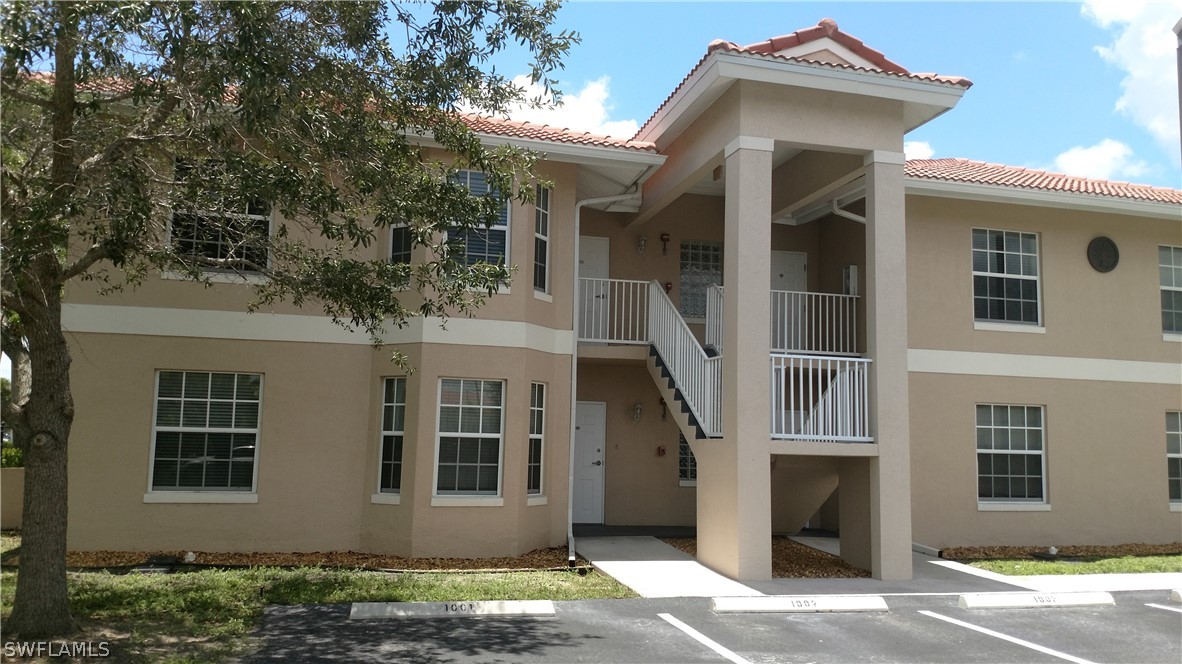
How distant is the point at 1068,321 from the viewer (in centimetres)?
1500

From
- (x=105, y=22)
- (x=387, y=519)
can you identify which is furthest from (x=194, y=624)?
(x=105, y=22)

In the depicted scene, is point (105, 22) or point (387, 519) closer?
point (105, 22)

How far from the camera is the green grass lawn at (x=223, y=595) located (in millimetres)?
7387

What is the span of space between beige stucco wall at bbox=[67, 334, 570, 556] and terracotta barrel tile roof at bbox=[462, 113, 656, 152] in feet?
9.86

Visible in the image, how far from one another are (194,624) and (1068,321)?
13835 mm

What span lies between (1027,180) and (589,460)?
8.62m

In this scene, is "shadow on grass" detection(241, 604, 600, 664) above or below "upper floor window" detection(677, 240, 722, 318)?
below

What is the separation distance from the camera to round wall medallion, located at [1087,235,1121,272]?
1520 cm

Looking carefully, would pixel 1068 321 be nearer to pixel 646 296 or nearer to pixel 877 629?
pixel 646 296

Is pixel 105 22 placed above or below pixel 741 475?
above

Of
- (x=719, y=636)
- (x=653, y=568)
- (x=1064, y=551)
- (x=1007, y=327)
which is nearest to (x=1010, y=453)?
(x=1064, y=551)

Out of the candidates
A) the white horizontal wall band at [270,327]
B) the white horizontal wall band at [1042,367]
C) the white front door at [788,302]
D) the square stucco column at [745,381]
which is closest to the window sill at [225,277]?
the white horizontal wall band at [270,327]

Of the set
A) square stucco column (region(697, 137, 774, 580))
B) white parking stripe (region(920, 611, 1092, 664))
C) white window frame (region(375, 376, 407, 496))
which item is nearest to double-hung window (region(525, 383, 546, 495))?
white window frame (region(375, 376, 407, 496))

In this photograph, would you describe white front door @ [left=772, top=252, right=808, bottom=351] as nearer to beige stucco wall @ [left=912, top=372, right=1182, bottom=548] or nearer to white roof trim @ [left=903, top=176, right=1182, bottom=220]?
beige stucco wall @ [left=912, top=372, right=1182, bottom=548]
